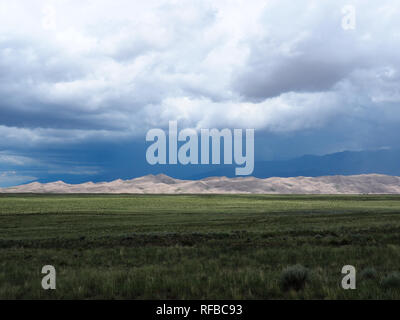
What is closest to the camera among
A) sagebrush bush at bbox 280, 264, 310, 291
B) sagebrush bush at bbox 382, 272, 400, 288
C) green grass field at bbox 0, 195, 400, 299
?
sagebrush bush at bbox 382, 272, 400, 288

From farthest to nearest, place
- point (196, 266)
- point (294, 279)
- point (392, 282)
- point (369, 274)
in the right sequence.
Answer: point (196, 266), point (369, 274), point (294, 279), point (392, 282)

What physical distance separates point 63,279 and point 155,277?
9.88 ft

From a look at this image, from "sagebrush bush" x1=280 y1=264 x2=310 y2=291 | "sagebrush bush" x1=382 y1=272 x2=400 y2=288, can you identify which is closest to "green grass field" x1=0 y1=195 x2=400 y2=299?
"sagebrush bush" x1=382 y1=272 x2=400 y2=288

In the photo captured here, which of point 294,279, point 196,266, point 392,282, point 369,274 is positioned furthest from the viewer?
point 196,266

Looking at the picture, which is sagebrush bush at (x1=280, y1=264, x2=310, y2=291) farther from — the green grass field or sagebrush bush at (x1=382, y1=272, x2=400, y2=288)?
sagebrush bush at (x1=382, y1=272, x2=400, y2=288)

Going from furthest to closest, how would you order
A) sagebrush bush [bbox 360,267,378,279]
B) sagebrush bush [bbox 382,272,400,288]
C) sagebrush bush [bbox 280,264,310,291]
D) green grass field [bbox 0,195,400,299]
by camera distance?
sagebrush bush [bbox 360,267,378,279] < sagebrush bush [bbox 280,264,310,291] < green grass field [bbox 0,195,400,299] < sagebrush bush [bbox 382,272,400,288]

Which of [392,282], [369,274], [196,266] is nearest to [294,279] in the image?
[392,282]

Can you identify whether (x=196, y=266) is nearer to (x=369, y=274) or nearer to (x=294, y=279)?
(x=294, y=279)

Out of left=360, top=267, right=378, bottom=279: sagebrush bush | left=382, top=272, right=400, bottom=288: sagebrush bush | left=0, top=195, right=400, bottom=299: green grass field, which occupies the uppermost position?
left=382, top=272, right=400, bottom=288: sagebrush bush

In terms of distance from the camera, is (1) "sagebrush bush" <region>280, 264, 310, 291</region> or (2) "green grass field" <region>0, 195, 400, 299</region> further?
(1) "sagebrush bush" <region>280, 264, 310, 291</region>

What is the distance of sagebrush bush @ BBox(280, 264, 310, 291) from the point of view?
9.32 m

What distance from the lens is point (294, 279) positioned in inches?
376

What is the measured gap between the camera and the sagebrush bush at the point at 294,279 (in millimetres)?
9324
